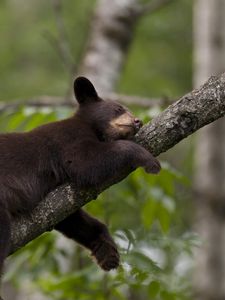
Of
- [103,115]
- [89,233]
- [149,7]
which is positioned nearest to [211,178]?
[103,115]

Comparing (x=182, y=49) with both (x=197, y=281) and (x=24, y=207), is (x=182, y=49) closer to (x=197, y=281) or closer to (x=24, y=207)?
(x=197, y=281)

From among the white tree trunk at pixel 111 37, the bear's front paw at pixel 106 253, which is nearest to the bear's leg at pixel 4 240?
the bear's front paw at pixel 106 253

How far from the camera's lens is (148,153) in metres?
5.52

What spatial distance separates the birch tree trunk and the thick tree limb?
231cm

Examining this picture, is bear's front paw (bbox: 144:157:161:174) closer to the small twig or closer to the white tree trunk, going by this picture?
the white tree trunk

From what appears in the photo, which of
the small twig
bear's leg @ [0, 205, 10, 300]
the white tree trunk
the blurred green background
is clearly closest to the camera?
bear's leg @ [0, 205, 10, 300]

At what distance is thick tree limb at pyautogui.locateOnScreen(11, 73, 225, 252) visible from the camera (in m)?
5.23

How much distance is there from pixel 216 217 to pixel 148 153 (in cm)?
271

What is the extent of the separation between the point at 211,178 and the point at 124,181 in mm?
1343

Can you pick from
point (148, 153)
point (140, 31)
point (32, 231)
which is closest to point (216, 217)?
point (148, 153)

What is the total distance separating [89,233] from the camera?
650 cm

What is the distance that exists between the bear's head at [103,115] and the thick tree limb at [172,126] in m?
0.93

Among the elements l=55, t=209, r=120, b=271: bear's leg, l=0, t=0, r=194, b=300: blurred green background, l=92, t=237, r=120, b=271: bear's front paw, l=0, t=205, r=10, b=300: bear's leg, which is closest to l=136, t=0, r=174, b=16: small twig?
l=0, t=0, r=194, b=300: blurred green background

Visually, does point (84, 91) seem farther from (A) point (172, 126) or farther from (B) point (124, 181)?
(A) point (172, 126)
